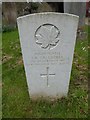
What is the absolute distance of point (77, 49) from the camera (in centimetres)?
728

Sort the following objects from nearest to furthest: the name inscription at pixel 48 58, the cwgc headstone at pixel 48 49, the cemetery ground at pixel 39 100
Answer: the cwgc headstone at pixel 48 49
the name inscription at pixel 48 58
the cemetery ground at pixel 39 100

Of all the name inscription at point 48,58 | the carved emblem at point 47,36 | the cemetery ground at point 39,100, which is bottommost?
the cemetery ground at point 39,100

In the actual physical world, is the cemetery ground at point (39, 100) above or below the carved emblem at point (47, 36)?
below

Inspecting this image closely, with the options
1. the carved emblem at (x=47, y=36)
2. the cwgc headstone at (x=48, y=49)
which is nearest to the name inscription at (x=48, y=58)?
the cwgc headstone at (x=48, y=49)

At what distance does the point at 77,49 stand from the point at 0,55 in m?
1.97

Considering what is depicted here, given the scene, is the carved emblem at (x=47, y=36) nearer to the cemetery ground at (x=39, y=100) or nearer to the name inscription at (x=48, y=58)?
the name inscription at (x=48, y=58)

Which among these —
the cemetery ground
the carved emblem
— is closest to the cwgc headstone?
the carved emblem

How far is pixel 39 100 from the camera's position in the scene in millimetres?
4758

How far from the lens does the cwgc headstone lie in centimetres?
416

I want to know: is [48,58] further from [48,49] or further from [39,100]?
[39,100]

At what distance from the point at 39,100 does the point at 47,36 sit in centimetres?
115

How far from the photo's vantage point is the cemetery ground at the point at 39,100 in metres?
4.47

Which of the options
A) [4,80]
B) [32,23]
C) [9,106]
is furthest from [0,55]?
[32,23]

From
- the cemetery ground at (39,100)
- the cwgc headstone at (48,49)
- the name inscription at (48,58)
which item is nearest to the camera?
the cwgc headstone at (48,49)
